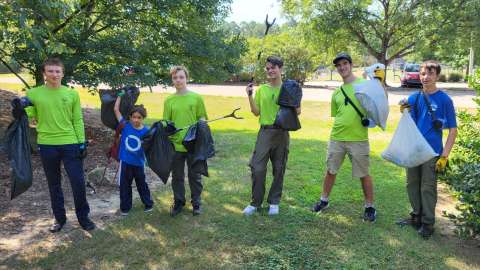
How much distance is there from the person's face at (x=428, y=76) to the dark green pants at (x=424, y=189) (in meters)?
0.75

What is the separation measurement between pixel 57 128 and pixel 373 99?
3.14m

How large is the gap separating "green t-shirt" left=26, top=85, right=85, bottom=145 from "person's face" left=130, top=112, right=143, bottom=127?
702 millimetres

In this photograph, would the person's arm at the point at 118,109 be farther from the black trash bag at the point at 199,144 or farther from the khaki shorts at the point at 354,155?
the khaki shorts at the point at 354,155

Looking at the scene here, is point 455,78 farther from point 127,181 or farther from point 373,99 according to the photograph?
point 127,181

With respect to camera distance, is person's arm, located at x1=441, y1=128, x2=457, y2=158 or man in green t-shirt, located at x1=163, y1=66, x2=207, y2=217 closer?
person's arm, located at x1=441, y1=128, x2=457, y2=158

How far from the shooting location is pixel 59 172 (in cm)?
450

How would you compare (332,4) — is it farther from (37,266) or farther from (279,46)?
(37,266)

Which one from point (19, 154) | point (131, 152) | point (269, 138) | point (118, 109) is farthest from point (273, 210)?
point (19, 154)

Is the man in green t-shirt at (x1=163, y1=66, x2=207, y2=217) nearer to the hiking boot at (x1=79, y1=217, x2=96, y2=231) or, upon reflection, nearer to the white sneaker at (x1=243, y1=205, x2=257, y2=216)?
the white sneaker at (x1=243, y1=205, x2=257, y2=216)

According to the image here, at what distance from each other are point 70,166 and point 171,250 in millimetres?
1335

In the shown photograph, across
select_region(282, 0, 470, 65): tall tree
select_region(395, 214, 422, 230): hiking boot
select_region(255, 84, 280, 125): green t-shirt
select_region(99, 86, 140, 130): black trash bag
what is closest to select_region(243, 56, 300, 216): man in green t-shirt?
select_region(255, 84, 280, 125): green t-shirt

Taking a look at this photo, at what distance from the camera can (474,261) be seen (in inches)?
157

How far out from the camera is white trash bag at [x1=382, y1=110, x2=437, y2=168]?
167 inches

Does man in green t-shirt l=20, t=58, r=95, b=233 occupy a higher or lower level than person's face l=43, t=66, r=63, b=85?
lower
